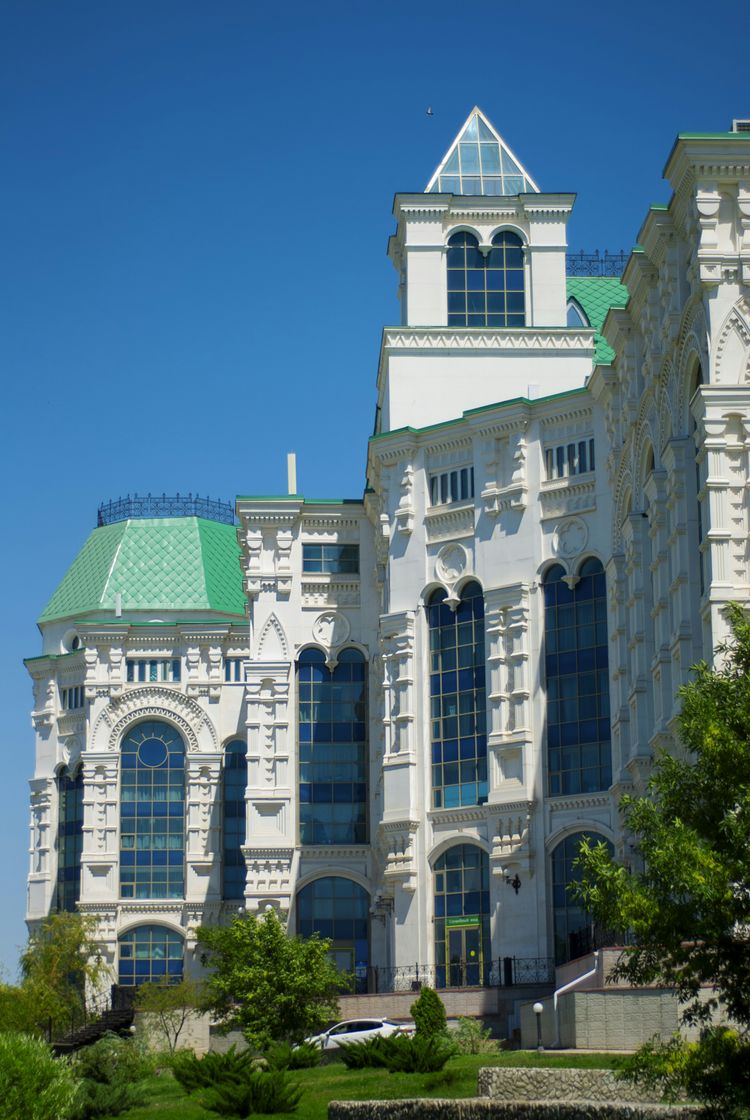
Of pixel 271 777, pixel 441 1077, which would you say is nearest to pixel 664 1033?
pixel 441 1077

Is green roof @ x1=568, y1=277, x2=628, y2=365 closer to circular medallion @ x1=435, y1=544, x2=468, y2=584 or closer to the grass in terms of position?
circular medallion @ x1=435, y1=544, x2=468, y2=584

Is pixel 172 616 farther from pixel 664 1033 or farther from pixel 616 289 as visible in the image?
pixel 664 1033

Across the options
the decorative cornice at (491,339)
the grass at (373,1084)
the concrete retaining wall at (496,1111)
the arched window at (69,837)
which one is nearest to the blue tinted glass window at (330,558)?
the decorative cornice at (491,339)

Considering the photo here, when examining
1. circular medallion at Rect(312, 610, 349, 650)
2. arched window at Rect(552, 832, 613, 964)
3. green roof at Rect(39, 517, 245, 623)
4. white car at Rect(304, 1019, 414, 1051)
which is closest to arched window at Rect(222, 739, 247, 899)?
green roof at Rect(39, 517, 245, 623)

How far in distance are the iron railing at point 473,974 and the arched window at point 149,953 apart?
24.1 meters

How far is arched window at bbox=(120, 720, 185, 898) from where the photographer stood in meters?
100

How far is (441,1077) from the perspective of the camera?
4312 centimetres

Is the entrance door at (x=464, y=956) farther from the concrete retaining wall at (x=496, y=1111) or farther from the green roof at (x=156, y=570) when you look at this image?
the green roof at (x=156, y=570)

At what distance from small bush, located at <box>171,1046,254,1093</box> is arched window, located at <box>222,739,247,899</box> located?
5135 centimetres

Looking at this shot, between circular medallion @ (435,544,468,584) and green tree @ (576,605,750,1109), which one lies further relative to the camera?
circular medallion @ (435,544,468,584)

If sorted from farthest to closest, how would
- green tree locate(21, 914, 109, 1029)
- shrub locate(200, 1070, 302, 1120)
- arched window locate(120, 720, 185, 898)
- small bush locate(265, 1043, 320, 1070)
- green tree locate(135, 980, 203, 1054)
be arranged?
1. arched window locate(120, 720, 185, 898)
2. green tree locate(21, 914, 109, 1029)
3. green tree locate(135, 980, 203, 1054)
4. small bush locate(265, 1043, 320, 1070)
5. shrub locate(200, 1070, 302, 1120)

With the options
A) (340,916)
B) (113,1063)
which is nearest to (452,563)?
(340,916)

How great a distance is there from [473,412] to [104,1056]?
30.5m

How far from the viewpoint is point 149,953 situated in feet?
327
